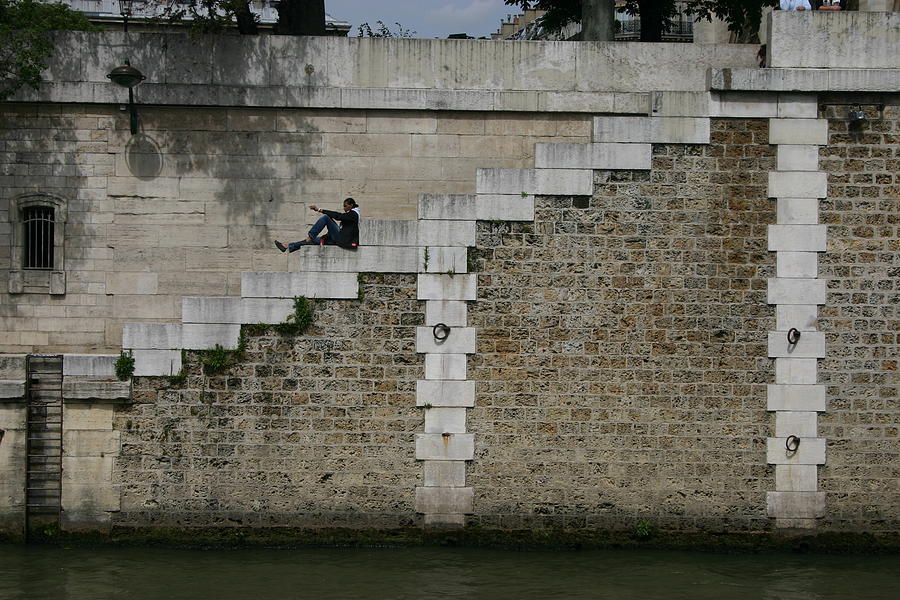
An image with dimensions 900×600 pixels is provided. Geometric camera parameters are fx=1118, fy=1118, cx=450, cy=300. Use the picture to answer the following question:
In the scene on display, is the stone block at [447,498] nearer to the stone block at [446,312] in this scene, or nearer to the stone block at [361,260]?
the stone block at [446,312]

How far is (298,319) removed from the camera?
1118cm

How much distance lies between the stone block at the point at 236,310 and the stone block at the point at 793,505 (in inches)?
207

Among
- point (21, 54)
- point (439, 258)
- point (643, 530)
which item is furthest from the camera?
point (21, 54)

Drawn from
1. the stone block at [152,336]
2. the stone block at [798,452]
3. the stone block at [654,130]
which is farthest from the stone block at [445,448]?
the stone block at [654,130]

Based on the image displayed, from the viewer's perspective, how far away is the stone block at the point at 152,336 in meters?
11.1

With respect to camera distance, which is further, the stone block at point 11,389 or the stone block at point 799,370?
the stone block at point 799,370

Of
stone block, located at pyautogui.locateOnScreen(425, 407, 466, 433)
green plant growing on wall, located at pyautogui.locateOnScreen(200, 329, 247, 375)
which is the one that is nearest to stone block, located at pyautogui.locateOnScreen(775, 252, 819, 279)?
stone block, located at pyautogui.locateOnScreen(425, 407, 466, 433)

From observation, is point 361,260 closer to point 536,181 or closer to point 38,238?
point 536,181

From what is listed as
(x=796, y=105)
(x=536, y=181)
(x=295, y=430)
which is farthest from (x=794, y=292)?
(x=295, y=430)

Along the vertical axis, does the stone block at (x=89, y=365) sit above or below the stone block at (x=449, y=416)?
above

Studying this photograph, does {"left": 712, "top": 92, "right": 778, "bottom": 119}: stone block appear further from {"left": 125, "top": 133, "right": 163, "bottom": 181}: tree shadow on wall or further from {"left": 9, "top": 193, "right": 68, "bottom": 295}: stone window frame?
{"left": 9, "top": 193, "right": 68, "bottom": 295}: stone window frame

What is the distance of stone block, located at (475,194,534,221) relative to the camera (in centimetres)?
1121

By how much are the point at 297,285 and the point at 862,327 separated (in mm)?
5741

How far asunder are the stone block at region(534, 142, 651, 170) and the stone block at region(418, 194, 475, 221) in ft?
2.62
